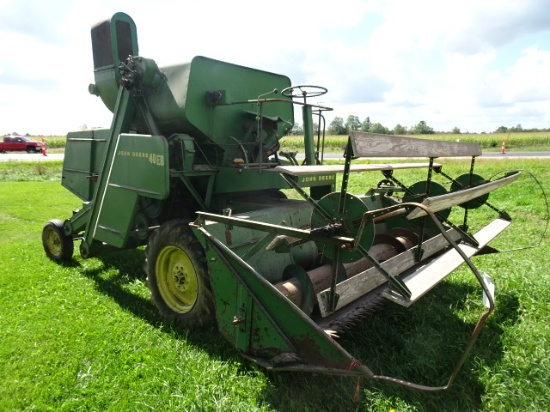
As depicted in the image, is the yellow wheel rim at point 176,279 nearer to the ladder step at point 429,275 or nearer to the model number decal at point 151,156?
the model number decal at point 151,156

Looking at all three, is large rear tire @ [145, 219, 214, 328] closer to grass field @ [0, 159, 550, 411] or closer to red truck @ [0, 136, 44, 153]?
grass field @ [0, 159, 550, 411]

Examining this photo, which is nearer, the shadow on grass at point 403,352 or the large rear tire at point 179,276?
the shadow on grass at point 403,352

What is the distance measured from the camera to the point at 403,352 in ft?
10.7

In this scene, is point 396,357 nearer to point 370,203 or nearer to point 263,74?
point 370,203

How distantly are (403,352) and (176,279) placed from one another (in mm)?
2151

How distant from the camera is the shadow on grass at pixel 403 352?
270 centimetres

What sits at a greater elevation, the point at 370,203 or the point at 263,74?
the point at 263,74

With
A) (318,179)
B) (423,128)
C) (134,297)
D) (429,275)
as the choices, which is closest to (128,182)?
(134,297)

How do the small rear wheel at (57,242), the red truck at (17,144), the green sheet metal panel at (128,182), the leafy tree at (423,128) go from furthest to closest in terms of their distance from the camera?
the leafy tree at (423,128) → the red truck at (17,144) → the small rear wheel at (57,242) → the green sheet metal panel at (128,182)

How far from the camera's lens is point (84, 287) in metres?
4.89

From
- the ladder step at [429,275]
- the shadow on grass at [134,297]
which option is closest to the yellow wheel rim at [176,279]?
the shadow on grass at [134,297]

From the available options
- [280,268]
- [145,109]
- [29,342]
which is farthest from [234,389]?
[145,109]

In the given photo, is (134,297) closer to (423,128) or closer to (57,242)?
(57,242)

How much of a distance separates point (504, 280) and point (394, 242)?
4.69 ft
